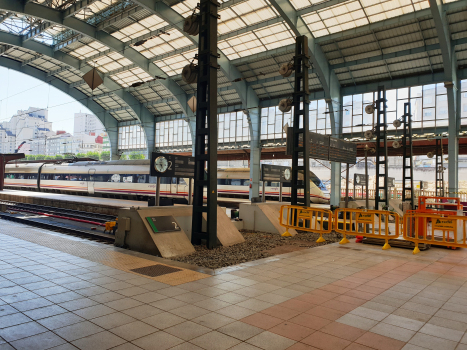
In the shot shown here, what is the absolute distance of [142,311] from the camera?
15.3ft

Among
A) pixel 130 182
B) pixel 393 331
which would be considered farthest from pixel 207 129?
pixel 130 182

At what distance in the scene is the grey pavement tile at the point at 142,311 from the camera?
450 cm

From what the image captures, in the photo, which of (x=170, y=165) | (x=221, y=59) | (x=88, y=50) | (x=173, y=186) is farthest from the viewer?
(x=88, y=50)

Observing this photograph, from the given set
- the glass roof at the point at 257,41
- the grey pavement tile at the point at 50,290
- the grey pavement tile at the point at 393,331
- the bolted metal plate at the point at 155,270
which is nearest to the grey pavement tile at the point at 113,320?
the grey pavement tile at the point at 50,290

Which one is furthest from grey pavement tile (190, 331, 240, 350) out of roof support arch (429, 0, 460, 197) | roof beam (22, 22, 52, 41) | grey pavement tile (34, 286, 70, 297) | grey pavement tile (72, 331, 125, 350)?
roof beam (22, 22, 52, 41)

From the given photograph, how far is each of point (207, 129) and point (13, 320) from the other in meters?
6.63

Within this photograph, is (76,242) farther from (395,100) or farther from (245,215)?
(395,100)

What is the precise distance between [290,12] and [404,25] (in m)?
7.59

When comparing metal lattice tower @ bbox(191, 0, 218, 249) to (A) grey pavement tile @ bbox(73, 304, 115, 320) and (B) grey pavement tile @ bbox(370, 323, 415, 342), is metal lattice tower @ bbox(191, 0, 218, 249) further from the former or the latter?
(B) grey pavement tile @ bbox(370, 323, 415, 342)

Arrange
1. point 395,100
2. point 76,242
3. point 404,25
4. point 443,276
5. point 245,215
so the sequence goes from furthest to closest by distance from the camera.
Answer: point 395,100
point 404,25
point 245,215
point 76,242
point 443,276

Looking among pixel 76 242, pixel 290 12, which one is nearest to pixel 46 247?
pixel 76 242

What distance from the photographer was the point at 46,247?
858cm

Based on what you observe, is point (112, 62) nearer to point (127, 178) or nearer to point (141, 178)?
point (127, 178)

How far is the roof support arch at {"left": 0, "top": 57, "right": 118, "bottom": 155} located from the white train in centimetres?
1294
